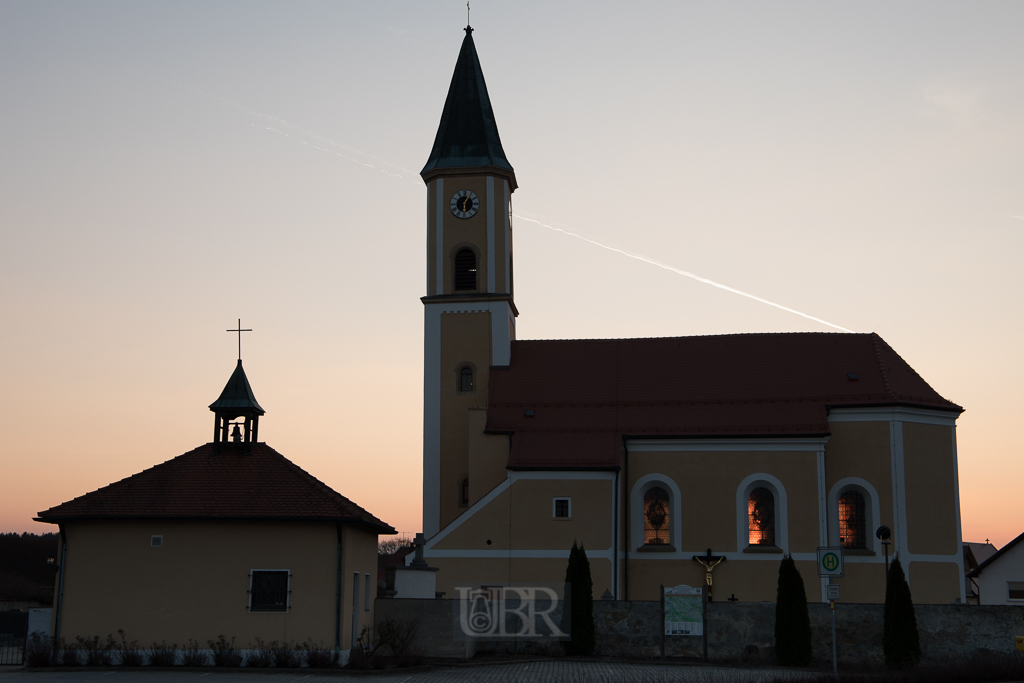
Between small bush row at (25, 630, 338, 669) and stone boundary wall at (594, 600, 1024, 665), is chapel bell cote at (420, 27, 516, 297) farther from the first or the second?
small bush row at (25, 630, 338, 669)

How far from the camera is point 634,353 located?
141ft

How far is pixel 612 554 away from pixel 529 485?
3.80 m

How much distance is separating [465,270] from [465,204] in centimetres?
277

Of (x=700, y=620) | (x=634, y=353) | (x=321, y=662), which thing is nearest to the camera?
(x=321, y=662)

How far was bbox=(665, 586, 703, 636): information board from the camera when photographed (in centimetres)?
2775

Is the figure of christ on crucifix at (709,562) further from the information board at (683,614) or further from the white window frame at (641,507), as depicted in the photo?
the information board at (683,614)

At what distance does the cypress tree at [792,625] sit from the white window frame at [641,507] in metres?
10.2

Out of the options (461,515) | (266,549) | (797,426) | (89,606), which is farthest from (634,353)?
(89,606)

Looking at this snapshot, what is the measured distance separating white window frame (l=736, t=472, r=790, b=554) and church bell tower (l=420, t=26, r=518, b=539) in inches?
413

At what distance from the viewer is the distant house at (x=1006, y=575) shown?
50.7 m

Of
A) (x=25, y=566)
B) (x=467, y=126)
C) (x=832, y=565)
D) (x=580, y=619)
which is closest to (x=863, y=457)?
(x=580, y=619)

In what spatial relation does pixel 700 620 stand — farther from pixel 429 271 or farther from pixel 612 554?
pixel 429 271

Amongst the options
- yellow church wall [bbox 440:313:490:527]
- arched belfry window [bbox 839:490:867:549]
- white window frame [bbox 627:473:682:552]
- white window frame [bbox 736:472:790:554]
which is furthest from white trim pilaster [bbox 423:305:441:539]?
arched belfry window [bbox 839:490:867:549]

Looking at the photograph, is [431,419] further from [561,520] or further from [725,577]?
[725,577]
